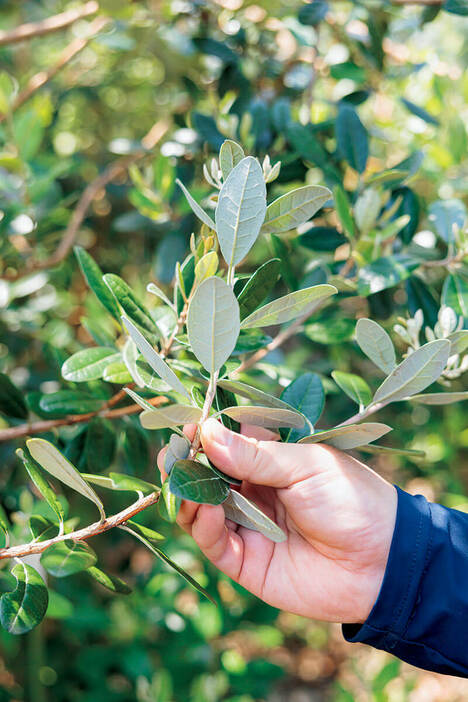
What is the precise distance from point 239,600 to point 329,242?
42.7 inches

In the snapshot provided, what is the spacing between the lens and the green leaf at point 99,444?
36.1 inches

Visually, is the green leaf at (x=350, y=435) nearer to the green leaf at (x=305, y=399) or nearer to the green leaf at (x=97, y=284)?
the green leaf at (x=305, y=399)

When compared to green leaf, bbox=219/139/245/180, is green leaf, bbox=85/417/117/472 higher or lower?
lower

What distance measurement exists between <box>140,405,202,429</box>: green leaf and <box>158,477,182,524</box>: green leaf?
0.06m

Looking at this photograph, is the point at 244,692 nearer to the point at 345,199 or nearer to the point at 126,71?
the point at 345,199

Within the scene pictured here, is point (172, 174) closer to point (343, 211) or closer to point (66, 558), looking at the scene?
point (343, 211)

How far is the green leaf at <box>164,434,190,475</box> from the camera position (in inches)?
24.9

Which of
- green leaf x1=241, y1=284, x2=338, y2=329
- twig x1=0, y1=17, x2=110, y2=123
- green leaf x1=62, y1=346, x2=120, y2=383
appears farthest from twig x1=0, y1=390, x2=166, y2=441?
twig x1=0, y1=17, x2=110, y2=123

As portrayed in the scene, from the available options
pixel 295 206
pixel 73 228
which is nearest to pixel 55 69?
pixel 73 228

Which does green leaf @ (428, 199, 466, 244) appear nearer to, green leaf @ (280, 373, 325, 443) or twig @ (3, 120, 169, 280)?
green leaf @ (280, 373, 325, 443)

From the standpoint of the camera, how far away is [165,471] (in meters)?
0.65

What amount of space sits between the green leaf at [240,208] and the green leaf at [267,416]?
145 mm

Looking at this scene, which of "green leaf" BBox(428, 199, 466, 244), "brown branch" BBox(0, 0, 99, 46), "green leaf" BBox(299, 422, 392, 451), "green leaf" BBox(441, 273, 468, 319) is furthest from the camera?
"brown branch" BBox(0, 0, 99, 46)

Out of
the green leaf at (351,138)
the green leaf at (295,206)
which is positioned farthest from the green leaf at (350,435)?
the green leaf at (351,138)
